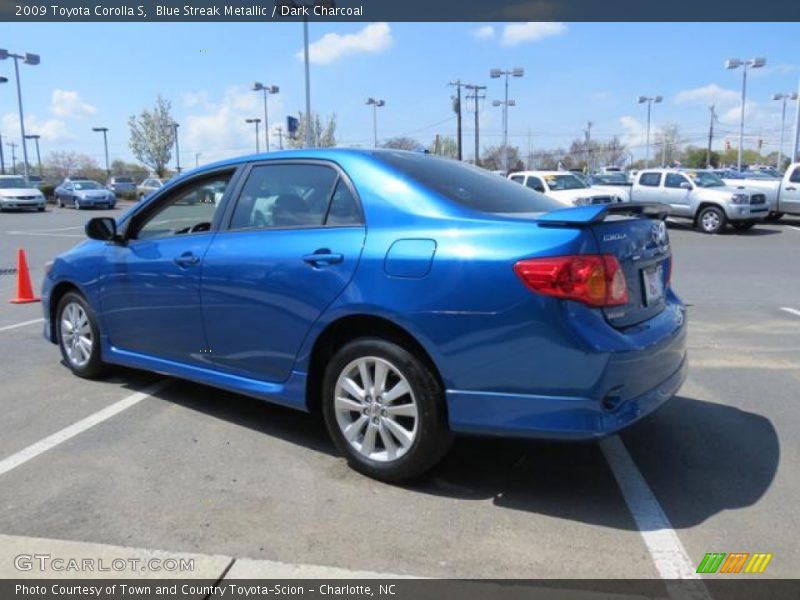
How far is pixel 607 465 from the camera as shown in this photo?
3.75 m

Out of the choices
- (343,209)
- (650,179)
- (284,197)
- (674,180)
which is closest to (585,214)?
(343,209)

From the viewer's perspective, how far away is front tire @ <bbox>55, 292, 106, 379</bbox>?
17.0 ft

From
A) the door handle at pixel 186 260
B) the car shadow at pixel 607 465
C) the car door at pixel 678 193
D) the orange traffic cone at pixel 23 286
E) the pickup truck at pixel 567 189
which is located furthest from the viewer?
the car door at pixel 678 193

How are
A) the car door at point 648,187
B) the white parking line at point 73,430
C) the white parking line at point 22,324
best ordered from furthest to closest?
1. the car door at point 648,187
2. the white parking line at point 22,324
3. the white parking line at point 73,430

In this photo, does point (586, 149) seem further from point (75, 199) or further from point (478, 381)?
point (478, 381)

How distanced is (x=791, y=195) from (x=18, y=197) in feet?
98.5

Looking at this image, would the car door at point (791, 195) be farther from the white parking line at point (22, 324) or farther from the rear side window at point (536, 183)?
the white parking line at point (22, 324)

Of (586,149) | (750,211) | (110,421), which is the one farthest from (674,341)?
(586,149)

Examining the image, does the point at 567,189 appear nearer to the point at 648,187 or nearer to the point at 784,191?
the point at 648,187

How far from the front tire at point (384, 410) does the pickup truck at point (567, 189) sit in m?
16.5

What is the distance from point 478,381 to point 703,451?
63.3 inches

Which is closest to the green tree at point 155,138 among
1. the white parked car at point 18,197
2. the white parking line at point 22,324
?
the white parked car at point 18,197

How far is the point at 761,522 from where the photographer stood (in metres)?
3.12

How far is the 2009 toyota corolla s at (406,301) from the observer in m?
3.04
